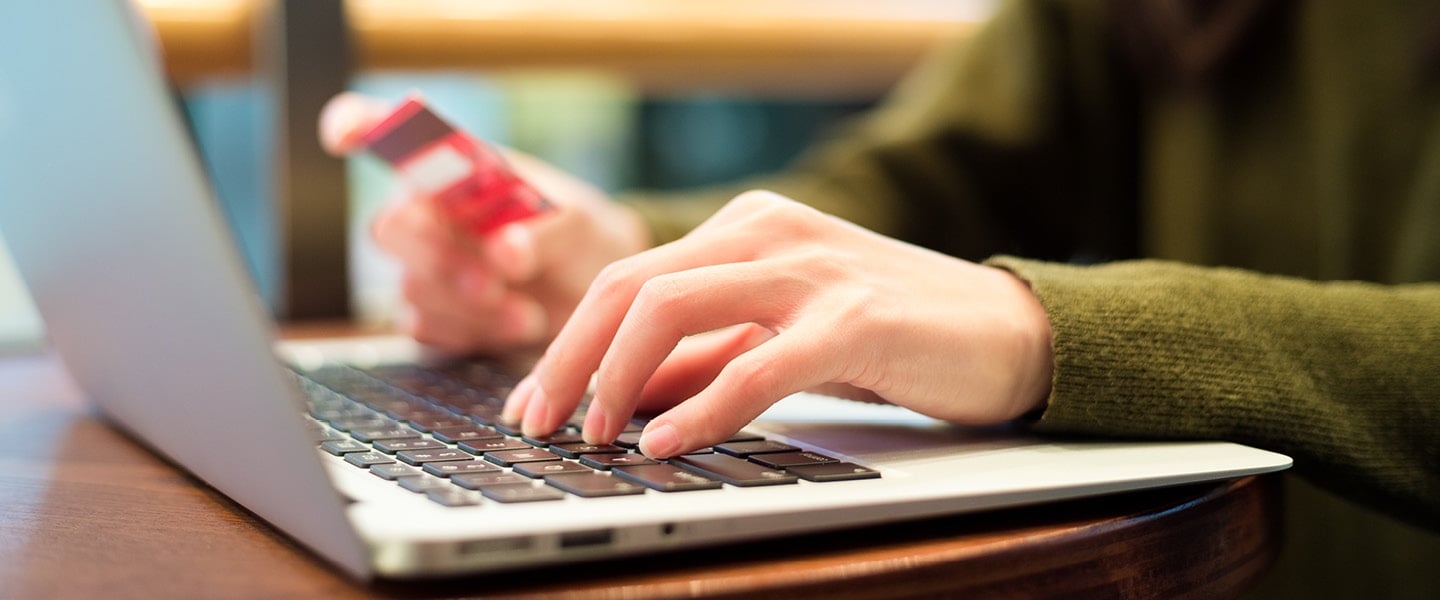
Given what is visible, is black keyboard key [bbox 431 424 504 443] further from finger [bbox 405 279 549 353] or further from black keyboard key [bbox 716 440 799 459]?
finger [bbox 405 279 549 353]

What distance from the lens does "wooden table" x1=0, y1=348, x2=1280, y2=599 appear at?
0.92 ft

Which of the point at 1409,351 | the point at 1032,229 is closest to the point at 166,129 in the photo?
the point at 1409,351

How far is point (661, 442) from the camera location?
1.22ft

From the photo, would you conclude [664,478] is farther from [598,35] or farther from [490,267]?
[598,35]

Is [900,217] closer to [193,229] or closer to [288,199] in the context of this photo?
[288,199]

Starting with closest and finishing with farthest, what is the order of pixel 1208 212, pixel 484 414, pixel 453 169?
pixel 484 414 < pixel 453 169 < pixel 1208 212

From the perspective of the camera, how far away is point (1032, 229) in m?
1.10

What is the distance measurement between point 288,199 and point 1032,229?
2.33 ft

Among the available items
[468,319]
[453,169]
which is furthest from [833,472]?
[468,319]

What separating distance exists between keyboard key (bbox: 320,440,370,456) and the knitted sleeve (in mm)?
255

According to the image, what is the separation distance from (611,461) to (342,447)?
0.35ft

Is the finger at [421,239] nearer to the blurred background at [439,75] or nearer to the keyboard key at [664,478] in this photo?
the blurred background at [439,75]

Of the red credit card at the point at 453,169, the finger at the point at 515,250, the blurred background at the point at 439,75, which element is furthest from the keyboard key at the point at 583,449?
the blurred background at the point at 439,75

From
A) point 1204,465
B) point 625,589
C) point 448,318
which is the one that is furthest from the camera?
point 448,318
